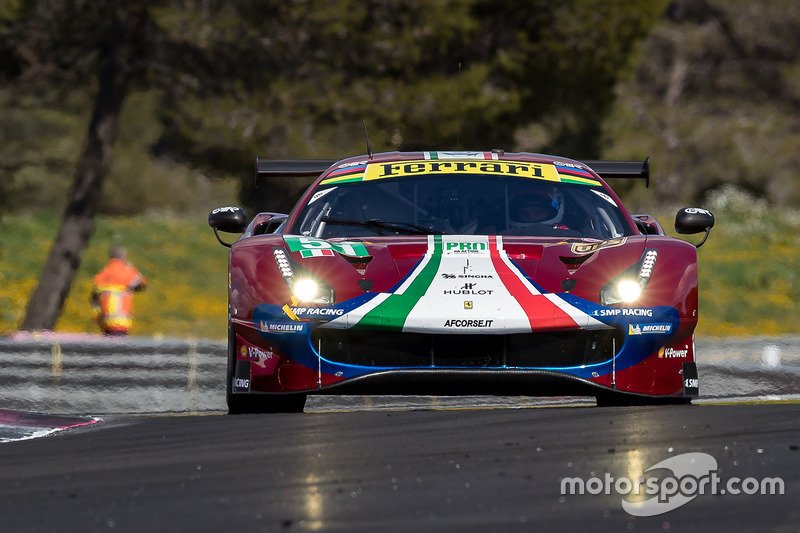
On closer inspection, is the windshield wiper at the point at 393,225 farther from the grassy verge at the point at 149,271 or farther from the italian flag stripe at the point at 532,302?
the grassy verge at the point at 149,271

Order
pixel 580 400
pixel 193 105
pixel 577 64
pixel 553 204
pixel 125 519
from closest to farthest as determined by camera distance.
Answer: pixel 125 519, pixel 553 204, pixel 580 400, pixel 193 105, pixel 577 64

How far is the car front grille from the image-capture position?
6594mm

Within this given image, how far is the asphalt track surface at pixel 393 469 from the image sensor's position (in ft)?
13.7

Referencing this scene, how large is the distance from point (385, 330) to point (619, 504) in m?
2.34

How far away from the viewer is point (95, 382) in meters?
11.8

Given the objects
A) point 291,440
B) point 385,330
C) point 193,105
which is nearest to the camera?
point 291,440

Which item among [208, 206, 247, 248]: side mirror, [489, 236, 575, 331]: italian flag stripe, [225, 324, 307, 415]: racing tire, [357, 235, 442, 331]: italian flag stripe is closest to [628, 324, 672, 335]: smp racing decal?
[489, 236, 575, 331]: italian flag stripe

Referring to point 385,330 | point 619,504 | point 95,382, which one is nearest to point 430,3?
point 95,382

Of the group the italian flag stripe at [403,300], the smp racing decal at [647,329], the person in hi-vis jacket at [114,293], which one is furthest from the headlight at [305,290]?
the person in hi-vis jacket at [114,293]

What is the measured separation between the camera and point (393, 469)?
16.6ft

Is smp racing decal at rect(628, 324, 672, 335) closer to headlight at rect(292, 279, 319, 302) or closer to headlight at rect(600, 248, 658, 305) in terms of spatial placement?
headlight at rect(600, 248, 658, 305)

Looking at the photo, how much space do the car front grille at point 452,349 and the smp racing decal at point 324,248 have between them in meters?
0.39

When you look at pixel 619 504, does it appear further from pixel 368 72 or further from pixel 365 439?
pixel 368 72

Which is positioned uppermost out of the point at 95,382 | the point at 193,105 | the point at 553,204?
the point at 193,105
